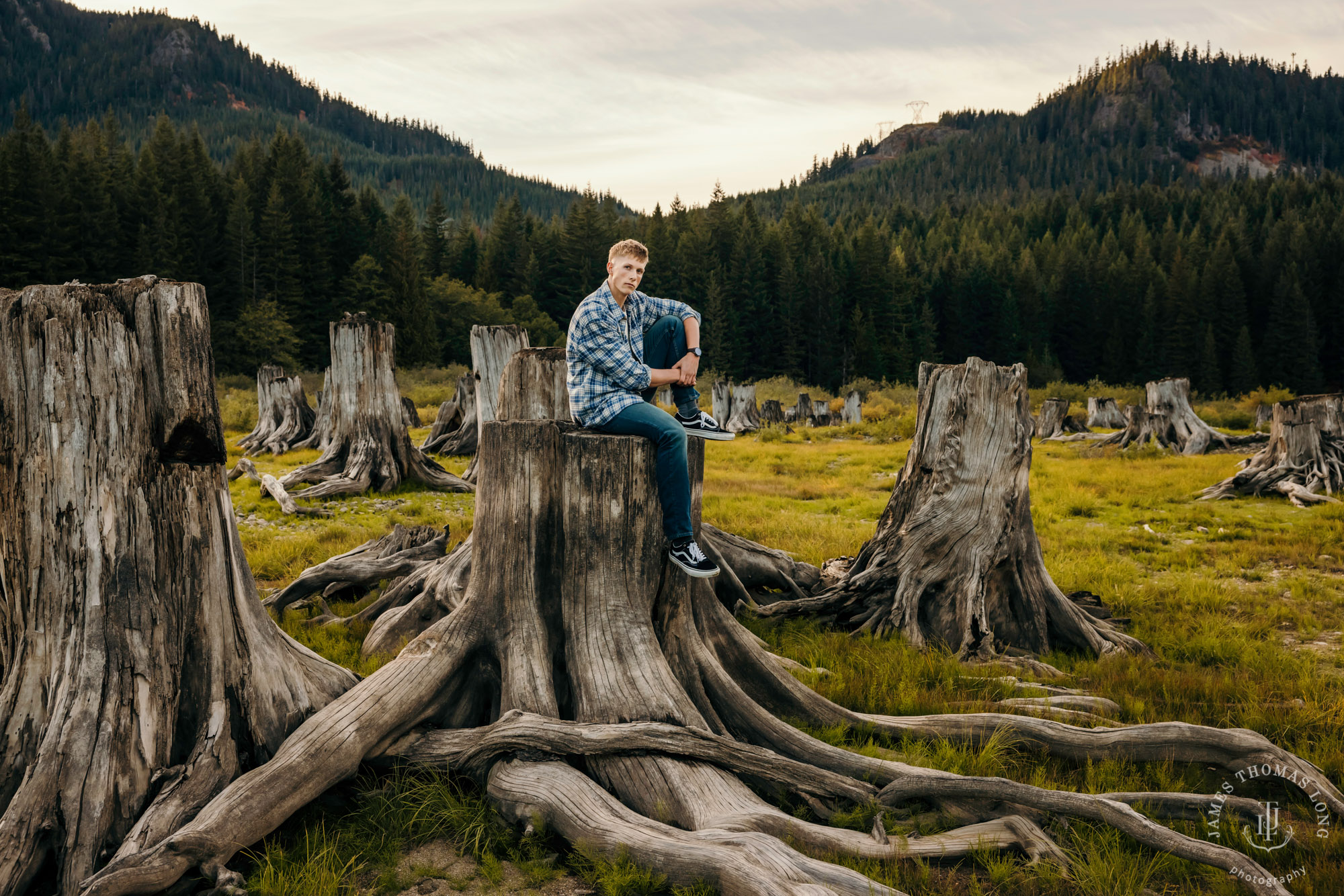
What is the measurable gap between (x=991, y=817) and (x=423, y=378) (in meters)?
43.4

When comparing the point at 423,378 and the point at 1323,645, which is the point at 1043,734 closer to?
the point at 1323,645

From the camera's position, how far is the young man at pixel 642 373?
3750 millimetres

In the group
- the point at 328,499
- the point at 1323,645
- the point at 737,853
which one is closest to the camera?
the point at 737,853

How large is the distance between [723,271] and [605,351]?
6489 centimetres

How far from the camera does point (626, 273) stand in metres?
4.17

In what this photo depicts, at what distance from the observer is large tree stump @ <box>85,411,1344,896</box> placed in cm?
273

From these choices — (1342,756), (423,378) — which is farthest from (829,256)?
(1342,756)

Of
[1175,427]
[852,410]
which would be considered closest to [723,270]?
[852,410]

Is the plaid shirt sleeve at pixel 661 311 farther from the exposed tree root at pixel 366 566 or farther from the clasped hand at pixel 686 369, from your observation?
the exposed tree root at pixel 366 566

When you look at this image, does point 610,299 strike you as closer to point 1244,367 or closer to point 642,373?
point 642,373

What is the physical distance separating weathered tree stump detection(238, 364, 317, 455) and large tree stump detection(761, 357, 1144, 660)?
535 inches

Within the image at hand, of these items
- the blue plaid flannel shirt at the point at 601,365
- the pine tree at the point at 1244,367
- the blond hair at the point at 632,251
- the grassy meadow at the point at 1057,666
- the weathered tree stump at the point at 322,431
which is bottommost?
the grassy meadow at the point at 1057,666

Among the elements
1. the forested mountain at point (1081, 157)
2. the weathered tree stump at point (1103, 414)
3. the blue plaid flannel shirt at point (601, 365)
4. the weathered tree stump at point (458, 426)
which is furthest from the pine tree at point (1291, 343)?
the forested mountain at point (1081, 157)

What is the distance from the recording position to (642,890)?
2658 millimetres
